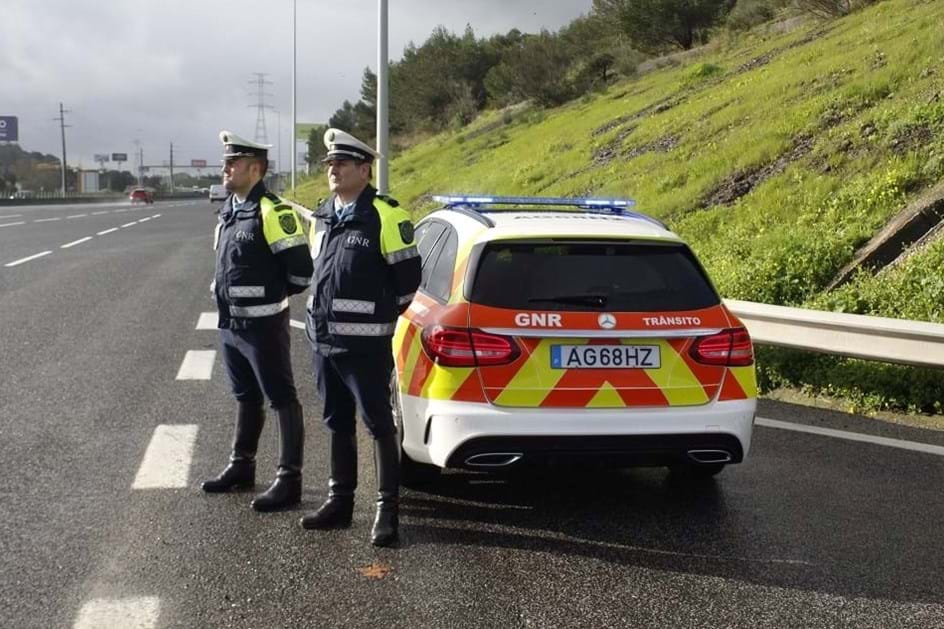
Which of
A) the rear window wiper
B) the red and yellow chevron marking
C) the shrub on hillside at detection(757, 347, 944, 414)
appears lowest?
the shrub on hillside at detection(757, 347, 944, 414)

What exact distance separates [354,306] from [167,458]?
6.26 ft

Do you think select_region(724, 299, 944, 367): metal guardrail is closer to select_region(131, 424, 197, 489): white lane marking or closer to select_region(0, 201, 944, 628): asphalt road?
select_region(0, 201, 944, 628): asphalt road

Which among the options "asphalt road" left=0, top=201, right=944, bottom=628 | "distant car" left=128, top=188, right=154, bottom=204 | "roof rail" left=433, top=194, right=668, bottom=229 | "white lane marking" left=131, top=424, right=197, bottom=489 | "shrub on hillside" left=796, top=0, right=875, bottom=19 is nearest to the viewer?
"asphalt road" left=0, top=201, right=944, bottom=628

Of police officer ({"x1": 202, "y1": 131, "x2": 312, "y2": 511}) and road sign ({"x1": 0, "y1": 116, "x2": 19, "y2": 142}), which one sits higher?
road sign ({"x1": 0, "y1": 116, "x2": 19, "y2": 142})

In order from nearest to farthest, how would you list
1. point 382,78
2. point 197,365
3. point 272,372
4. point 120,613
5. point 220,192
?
→ point 120,613
point 272,372
point 197,365
point 220,192
point 382,78

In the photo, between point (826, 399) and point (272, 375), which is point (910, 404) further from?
point (272, 375)

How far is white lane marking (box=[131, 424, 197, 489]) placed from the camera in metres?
5.18

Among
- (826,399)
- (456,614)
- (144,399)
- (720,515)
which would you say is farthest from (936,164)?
(456,614)

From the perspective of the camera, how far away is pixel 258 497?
15.8 ft

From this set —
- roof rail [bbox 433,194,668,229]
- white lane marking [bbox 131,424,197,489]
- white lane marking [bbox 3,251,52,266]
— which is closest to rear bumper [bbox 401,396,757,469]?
roof rail [bbox 433,194,668,229]

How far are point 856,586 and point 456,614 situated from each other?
1.60 m

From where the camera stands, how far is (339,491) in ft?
15.1

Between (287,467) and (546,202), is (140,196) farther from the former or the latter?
(287,467)

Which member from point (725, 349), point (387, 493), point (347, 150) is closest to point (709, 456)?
point (725, 349)
